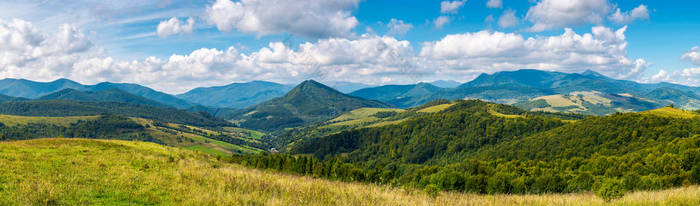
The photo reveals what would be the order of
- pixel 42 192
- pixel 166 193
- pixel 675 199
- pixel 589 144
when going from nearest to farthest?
pixel 675 199
pixel 42 192
pixel 166 193
pixel 589 144

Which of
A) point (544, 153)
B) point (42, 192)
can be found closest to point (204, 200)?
point (42, 192)

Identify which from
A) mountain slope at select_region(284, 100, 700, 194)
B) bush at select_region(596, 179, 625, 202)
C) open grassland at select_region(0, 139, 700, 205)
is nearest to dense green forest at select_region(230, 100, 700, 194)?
mountain slope at select_region(284, 100, 700, 194)

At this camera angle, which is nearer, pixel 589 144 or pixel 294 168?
pixel 294 168

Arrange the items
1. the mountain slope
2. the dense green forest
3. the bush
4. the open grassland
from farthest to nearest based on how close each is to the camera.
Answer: the mountain slope
the dense green forest
the bush
the open grassland

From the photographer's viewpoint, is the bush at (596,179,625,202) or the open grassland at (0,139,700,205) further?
the bush at (596,179,625,202)

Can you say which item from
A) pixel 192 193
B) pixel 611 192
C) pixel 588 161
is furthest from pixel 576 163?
pixel 192 193

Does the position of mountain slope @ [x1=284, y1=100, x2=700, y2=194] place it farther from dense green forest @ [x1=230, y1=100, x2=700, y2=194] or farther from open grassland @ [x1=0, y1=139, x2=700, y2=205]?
open grassland @ [x1=0, y1=139, x2=700, y2=205]

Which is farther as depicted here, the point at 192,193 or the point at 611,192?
the point at 192,193

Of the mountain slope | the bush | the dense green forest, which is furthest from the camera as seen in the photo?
the mountain slope

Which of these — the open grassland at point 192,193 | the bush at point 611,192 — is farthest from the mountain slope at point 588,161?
the open grassland at point 192,193

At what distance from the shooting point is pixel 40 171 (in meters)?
19.4

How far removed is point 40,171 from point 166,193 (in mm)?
10473

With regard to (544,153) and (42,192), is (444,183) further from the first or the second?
(544,153)

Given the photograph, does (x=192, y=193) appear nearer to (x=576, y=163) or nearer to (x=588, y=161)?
(x=588, y=161)
